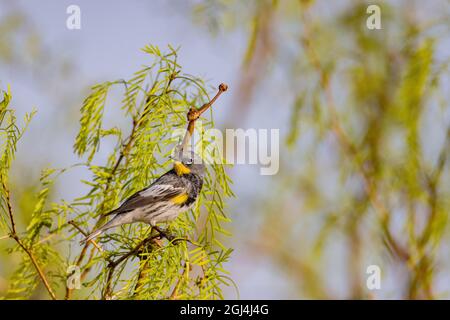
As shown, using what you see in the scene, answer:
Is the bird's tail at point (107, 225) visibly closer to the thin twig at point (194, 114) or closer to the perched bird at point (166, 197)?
the perched bird at point (166, 197)

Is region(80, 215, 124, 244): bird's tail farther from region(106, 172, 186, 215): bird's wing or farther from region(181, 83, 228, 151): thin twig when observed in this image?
region(181, 83, 228, 151): thin twig

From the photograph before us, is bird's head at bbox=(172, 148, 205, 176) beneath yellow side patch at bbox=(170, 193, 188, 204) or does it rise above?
above

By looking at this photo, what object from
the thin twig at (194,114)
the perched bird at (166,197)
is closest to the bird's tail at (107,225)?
the perched bird at (166,197)

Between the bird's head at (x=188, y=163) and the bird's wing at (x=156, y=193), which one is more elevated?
the bird's head at (x=188, y=163)

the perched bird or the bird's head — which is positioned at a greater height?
the bird's head

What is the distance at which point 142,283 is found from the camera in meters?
0.73

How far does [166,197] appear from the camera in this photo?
2.56 ft

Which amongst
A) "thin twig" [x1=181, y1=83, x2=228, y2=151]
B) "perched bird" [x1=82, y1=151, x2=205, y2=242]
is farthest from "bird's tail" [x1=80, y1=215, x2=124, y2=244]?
"thin twig" [x1=181, y1=83, x2=228, y2=151]

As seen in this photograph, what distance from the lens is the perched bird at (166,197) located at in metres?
0.76

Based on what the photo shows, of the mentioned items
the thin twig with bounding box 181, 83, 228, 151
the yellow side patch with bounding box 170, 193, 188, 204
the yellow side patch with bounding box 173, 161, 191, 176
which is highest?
the thin twig with bounding box 181, 83, 228, 151

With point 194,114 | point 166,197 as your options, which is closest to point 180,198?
point 166,197

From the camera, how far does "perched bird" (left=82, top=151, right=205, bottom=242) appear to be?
0.76 m

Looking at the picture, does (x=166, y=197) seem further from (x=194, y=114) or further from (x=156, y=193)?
(x=194, y=114)
